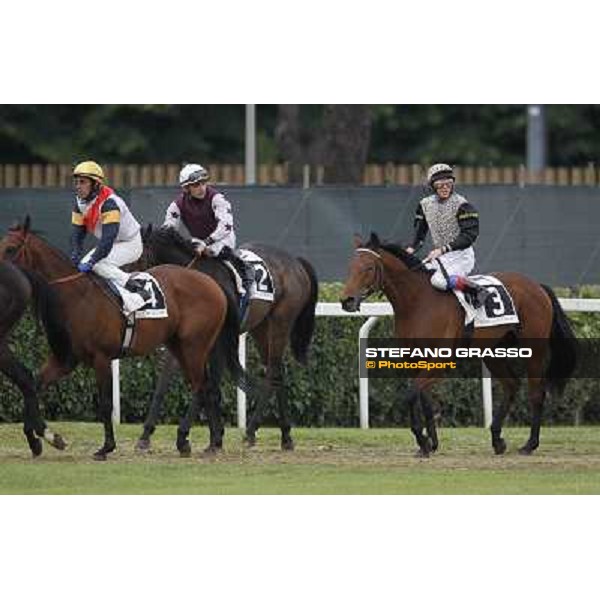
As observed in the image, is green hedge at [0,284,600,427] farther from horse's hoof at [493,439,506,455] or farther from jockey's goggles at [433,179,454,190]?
jockey's goggles at [433,179,454,190]

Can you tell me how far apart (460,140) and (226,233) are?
1983cm

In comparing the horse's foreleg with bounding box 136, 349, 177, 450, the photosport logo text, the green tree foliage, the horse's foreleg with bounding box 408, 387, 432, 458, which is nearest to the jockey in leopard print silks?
the photosport logo text

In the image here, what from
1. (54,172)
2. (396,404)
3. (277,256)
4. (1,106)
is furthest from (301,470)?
(1,106)

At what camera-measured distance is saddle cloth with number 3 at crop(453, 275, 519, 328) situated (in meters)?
17.2

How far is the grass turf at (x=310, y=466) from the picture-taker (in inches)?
578

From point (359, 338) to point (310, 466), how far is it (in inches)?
142

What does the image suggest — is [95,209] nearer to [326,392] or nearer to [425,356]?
[425,356]

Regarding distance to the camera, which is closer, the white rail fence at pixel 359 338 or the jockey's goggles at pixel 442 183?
the jockey's goggles at pixel 442 183

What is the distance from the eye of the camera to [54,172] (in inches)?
1023

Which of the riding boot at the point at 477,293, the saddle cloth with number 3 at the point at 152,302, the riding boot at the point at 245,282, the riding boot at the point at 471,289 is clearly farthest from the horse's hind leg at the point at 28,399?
the riding boot at the point at 477,293

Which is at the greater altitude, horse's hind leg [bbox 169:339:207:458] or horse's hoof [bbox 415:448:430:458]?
horse's hind leg [bbox 169:339:207:458]

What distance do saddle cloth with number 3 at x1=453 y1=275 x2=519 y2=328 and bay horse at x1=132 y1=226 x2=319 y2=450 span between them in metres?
1.71

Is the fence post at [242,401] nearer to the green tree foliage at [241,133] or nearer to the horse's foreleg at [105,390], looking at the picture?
the horse's foreleg at [105,390]

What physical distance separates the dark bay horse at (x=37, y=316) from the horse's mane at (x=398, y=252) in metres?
2.41
